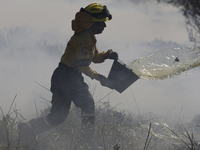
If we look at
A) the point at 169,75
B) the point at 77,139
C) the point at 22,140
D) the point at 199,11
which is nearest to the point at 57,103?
the point at 77,139

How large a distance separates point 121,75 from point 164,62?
1.23m

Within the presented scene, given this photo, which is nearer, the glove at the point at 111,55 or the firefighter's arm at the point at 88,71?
the firefighter's arm at the point at 88,71

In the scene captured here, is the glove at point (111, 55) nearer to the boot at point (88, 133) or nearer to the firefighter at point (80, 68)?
the firefighter at point (80, 68)

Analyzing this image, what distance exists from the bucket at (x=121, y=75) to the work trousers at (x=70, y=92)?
48cm

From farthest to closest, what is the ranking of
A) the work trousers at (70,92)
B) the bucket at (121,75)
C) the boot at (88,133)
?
the boot at (88,133)
the work trousers at (70,92)
the bucket at (121,75)

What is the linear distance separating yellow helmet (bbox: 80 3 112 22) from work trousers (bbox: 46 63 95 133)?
870 millimetres

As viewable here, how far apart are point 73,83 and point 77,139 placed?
3.41 feet

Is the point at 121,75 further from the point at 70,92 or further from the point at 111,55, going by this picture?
the point at 70,92

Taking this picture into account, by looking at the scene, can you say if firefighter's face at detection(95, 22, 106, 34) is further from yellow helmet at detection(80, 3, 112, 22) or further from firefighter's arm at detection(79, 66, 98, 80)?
firefighter's arm at detection(79, 66, 98, 80)

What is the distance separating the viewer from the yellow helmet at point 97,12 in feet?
9.97

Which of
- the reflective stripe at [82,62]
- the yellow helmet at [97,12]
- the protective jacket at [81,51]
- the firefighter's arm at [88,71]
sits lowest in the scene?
the firefighter's arm at [88,71]

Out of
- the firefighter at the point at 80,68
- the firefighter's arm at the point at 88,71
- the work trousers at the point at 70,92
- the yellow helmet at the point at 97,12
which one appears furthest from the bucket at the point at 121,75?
the yellow helmet at the point at 97,12

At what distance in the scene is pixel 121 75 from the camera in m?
3.14

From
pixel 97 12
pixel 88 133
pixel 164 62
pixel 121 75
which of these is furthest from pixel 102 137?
pixel 97 12
